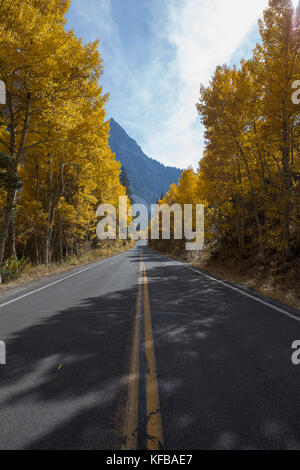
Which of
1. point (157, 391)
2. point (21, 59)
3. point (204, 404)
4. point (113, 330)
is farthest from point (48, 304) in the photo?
point (21, 59)

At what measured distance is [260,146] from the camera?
11.3 meters

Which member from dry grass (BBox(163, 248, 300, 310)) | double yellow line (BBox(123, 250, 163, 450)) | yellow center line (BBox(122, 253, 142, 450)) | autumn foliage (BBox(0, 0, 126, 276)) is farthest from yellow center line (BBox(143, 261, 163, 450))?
autumn foliage (BBox(0, 0, 126, 276))

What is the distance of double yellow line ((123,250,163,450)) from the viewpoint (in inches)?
87.4

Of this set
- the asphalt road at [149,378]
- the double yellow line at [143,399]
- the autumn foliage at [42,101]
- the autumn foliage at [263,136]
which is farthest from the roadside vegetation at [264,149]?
the autumn foliage at [42,101]

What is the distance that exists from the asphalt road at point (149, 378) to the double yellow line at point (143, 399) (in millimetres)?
11

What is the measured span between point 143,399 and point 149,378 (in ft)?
1.50

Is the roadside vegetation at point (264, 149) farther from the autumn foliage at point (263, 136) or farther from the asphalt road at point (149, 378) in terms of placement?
the asphalt road at point (149, 378)

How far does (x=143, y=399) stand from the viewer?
109 inches

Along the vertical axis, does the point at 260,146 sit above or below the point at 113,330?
above

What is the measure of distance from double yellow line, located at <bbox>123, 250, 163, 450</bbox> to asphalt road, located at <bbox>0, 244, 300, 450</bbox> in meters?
0.01

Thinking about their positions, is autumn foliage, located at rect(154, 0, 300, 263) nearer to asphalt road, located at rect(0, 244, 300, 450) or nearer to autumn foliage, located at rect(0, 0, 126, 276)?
asphalt road, located at rect(0, 244, 300, 450)

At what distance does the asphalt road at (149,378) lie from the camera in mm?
2271
